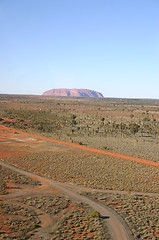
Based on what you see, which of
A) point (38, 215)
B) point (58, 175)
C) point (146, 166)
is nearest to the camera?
point (38, 215)

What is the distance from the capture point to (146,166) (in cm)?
3338

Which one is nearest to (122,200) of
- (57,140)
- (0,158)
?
(0,158)

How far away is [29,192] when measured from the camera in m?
23.5

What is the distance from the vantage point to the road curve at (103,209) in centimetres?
1658

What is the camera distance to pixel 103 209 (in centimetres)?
2062

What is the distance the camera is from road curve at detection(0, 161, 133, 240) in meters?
16.6

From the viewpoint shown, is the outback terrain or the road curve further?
the outback terrain

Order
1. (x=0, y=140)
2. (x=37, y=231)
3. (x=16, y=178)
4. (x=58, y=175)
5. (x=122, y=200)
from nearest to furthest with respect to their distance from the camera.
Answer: (x=37, y=231)
(x=122, y=200)
(x=16, y=178)
(x=58, y=175)
(x=0, y=140)

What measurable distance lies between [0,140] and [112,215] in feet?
105

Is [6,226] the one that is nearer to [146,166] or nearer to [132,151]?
[146,166]

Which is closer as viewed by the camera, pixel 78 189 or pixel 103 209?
pixel 103 209

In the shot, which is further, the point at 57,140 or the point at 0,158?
the point at 57,140

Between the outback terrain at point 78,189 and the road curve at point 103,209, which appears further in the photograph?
the outback terrain at point 78,189

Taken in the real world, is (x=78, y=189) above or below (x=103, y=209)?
above
